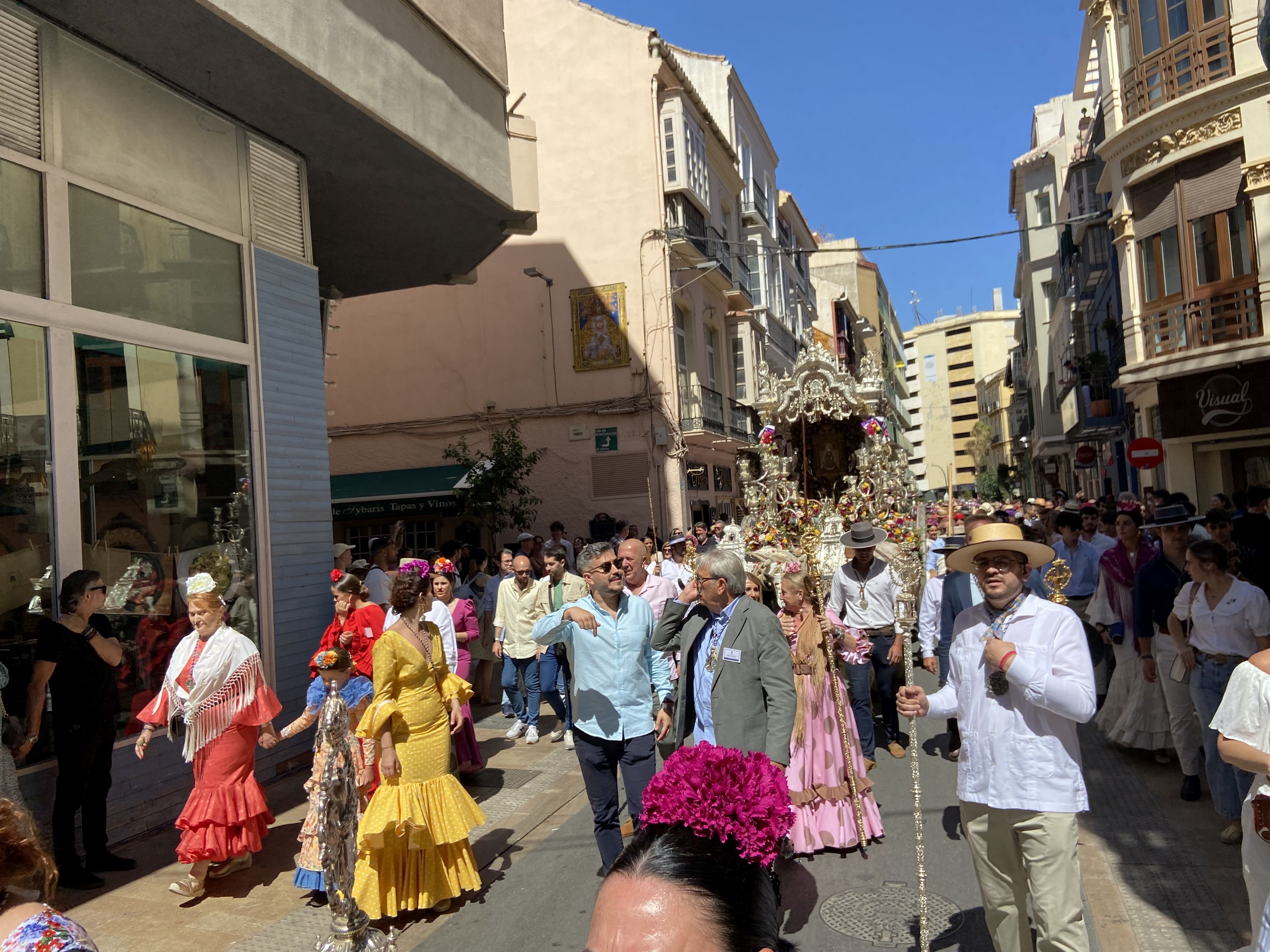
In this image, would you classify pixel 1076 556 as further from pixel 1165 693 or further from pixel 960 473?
Result: pixel 960 473

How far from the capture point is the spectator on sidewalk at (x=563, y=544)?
47.0 feet

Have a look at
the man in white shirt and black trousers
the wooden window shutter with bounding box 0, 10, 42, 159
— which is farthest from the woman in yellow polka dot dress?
the wooden window shutter with bounding box 0, 10, 42, 159

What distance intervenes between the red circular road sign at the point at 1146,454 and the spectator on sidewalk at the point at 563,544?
9340mm

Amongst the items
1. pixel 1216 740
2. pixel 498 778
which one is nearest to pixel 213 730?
pixel 498 778

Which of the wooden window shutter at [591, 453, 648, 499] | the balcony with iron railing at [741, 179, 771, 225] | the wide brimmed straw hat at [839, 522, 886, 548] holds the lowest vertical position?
the wide brimmed straw hat at [839, 522, 886, 548]

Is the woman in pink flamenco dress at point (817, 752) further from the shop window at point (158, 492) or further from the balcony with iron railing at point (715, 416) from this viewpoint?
the balcony with iron railing at point (715, 416)

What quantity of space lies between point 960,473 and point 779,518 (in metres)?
112

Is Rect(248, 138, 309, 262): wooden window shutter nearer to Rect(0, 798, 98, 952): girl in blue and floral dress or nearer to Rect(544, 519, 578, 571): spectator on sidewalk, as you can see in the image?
Rect(544, 519, 578, 571): spectator on sidewalk

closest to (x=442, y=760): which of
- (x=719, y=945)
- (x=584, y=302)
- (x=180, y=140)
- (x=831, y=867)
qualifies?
(x=831, y=867)

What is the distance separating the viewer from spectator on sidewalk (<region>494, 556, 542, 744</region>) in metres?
9.70

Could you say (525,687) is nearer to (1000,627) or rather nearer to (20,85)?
(20,85)

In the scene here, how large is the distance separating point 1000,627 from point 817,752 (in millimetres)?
2639

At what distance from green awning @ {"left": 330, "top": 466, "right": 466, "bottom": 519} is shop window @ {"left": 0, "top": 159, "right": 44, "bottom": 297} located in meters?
13.9

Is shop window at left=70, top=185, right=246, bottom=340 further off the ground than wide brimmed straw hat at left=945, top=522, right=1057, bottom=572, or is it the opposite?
shop window at left=70, top=185, right=246, bottom=340
